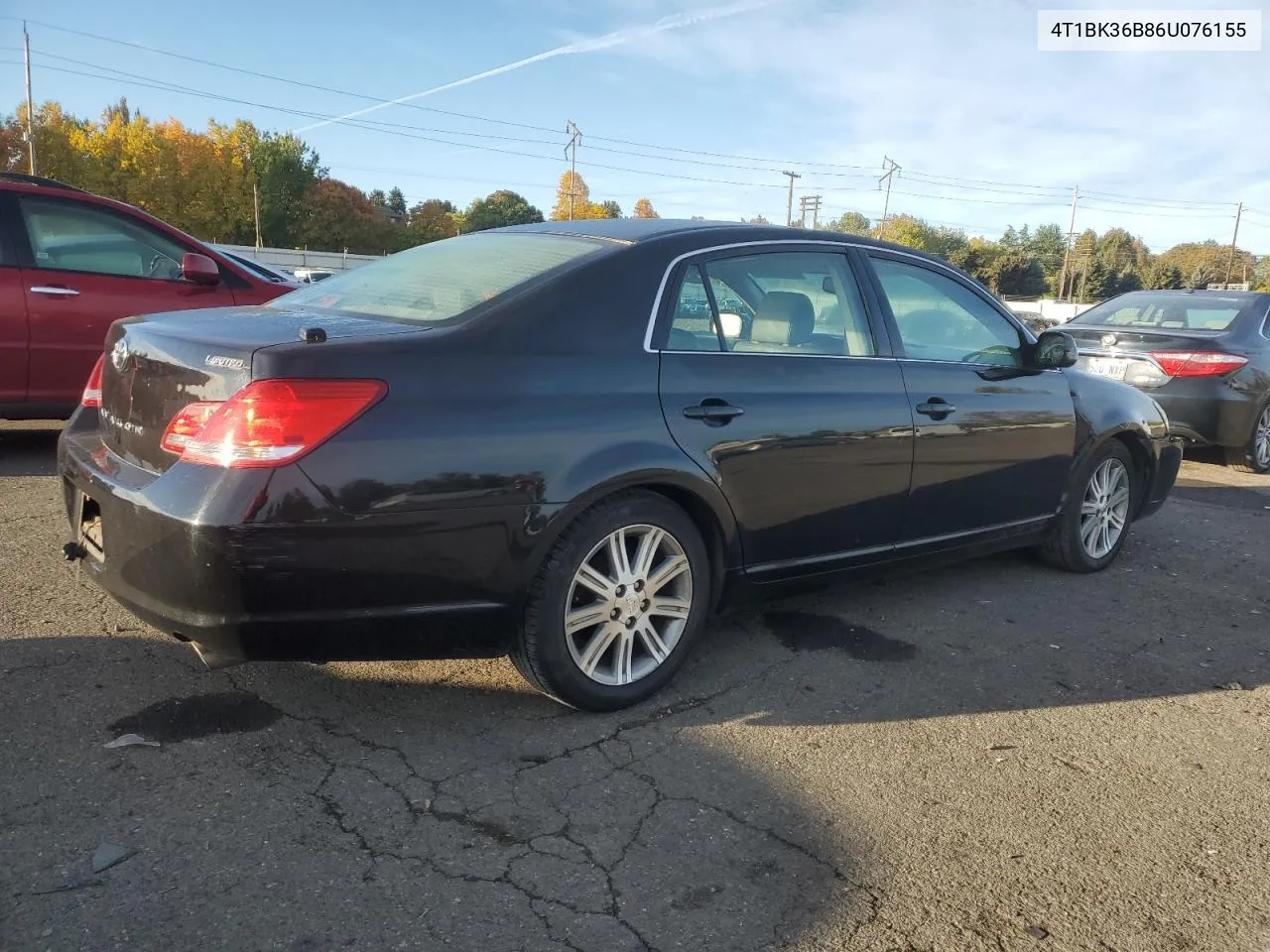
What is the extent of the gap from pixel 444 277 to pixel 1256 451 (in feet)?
25.2

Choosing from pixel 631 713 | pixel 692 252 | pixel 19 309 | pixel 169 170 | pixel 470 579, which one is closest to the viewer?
pixel 470 579

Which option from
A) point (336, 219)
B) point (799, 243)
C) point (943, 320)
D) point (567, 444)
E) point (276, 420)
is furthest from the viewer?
point (336, 219)

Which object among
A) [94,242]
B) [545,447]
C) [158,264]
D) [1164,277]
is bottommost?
[545,447]

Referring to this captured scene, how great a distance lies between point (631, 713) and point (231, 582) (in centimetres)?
132

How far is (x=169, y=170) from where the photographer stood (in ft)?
252

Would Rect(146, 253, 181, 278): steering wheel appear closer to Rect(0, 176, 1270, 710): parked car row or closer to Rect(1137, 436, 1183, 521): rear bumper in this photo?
Rect(0, 176, 1270, 710): parked car row

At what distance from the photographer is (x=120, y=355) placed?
3.10 m

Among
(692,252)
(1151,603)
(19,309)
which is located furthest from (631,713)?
(19,309)

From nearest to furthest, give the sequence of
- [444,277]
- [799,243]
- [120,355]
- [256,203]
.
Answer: [120,355]
[444,277]
[799,243]
[256,203]

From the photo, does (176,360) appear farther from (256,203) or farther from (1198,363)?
(256,203)

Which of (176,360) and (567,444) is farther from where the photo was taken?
(567,444)

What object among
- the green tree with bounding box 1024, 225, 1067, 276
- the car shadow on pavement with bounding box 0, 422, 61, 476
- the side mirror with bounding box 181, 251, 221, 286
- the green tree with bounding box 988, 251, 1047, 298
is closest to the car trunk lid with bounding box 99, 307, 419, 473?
the car shadow on pavement with bounding box 0, 422, 61, 476

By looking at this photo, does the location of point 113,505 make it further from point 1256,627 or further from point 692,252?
point 1256,627

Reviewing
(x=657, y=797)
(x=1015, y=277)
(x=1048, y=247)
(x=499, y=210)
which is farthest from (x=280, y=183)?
(x=657, y=797)
